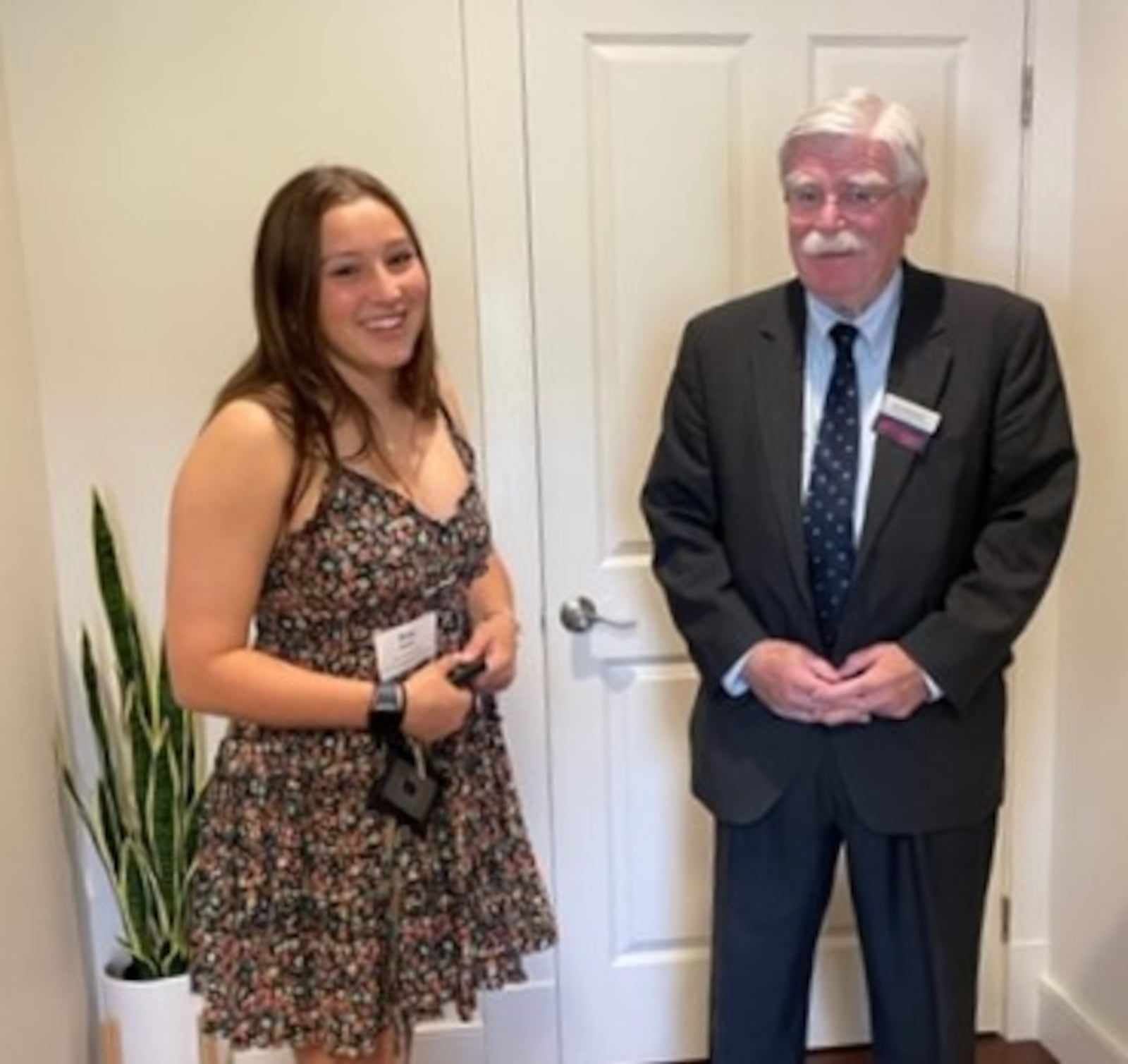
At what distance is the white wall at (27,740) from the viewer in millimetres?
1923

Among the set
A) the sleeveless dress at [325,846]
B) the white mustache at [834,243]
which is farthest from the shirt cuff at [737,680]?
the white mustache at [834,243]

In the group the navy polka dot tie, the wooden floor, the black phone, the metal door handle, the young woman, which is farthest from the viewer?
the wooden floor

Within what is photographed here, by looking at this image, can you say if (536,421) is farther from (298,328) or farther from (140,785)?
(140,785)

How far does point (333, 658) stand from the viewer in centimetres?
160

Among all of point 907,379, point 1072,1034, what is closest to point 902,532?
point 907,379

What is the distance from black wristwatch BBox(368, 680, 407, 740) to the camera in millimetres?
1559

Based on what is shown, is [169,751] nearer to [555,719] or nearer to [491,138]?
[555,719]

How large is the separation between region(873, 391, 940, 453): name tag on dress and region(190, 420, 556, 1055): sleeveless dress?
2.01ft

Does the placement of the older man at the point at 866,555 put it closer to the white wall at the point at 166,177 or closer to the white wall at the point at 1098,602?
the white wall at the point at 1098,602

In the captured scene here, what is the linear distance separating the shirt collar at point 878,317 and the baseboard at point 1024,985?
1.43 metres

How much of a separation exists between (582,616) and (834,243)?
922mm

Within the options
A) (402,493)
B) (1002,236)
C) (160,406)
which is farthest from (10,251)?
(1002,236)

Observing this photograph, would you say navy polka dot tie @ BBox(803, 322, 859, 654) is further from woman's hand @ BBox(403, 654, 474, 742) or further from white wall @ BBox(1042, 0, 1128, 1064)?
white wall @ BBox(1042, 0, 1128, 1064)

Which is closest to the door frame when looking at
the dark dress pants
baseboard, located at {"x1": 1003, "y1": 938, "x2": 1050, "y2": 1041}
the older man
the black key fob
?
baseboard, located at {"x1": 1003, "y1": 938, "x2": 1050, "y2": 1041}
